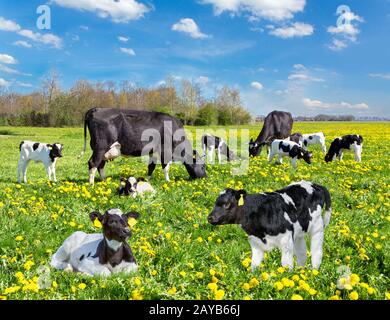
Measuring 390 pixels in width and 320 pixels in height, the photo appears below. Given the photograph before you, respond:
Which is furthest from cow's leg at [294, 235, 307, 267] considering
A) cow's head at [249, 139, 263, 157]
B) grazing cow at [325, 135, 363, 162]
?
cow's head at [249, 139, 263, 157]

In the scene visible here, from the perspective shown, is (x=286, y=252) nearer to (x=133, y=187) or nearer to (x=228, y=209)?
(x=228, y=209)

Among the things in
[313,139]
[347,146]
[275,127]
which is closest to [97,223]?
[347,146]

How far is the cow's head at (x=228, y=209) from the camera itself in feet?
17.0

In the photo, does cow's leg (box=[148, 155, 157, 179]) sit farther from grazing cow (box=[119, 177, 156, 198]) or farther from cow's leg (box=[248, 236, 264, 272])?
cow's leg (box=[248, 236, 264, 272])

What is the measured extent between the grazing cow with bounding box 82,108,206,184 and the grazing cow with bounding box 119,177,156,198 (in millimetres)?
2289

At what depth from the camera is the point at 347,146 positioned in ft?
61.5

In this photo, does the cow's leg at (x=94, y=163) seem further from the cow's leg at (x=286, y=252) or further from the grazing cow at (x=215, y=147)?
the grazing cow at (x=215, y=147)

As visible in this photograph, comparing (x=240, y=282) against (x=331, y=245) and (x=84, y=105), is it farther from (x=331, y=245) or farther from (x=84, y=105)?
(x=84, y=105)

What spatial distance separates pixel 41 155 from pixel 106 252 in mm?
10599

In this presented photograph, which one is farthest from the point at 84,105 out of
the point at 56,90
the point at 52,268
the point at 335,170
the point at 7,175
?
the point at 52,268

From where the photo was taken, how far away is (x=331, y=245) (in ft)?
20.4

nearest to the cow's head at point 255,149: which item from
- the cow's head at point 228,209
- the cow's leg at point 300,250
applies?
the cow's leg at point 300,250

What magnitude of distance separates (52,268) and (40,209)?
3.01 metres

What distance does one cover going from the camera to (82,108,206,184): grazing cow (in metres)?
12.1
